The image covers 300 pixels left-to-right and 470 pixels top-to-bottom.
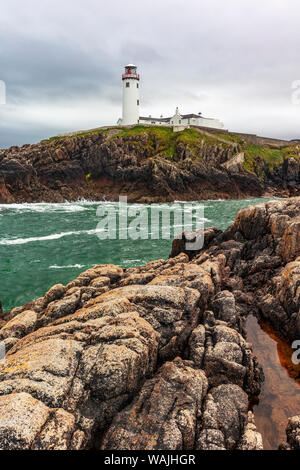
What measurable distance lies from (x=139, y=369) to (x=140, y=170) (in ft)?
253

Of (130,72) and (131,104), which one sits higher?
(130,72)

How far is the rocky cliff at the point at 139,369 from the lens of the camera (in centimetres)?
812

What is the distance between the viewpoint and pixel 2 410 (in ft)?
24.6

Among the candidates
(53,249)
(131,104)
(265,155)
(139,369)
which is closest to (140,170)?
(131,104)

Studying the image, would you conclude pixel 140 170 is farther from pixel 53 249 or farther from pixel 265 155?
pixel 265 155

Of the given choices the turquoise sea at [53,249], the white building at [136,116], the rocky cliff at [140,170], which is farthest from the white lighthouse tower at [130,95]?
the turquoise sea at [53,249]

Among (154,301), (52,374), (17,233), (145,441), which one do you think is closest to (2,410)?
(52,374)

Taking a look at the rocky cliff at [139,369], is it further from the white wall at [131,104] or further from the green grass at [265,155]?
the white wall at [131,104]

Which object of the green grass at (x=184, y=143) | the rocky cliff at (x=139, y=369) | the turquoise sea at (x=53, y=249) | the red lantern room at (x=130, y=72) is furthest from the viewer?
the red lantern room at (x=130, y=72)

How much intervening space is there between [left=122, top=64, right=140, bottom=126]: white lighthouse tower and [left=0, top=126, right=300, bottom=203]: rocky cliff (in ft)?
59.8

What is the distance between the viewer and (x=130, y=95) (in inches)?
4628

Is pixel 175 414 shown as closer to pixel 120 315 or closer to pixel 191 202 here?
pixel 120 315

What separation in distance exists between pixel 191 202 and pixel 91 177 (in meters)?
32.5

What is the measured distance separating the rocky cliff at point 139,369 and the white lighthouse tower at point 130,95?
11475 cm
